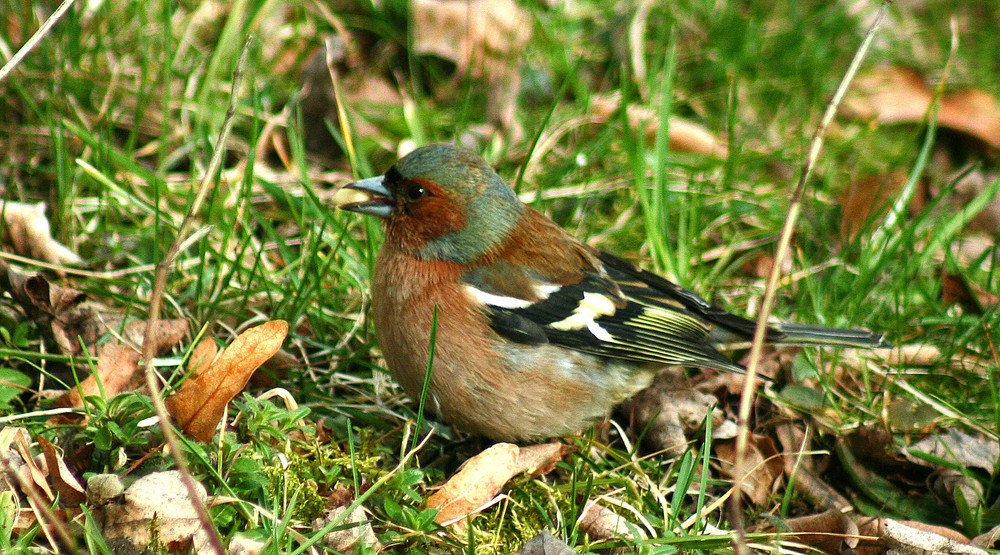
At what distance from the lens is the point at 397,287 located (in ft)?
10.2

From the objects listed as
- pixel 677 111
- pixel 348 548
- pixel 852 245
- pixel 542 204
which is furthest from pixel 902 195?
pixel 348 548

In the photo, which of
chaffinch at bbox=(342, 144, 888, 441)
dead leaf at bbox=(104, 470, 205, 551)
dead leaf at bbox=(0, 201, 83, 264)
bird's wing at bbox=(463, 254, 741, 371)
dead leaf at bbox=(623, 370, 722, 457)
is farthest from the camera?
dead leaf at bbox=(0, 201, 83, 264)

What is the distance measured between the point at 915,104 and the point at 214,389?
480 centimetres

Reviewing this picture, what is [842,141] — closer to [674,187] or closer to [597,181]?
[674,187]

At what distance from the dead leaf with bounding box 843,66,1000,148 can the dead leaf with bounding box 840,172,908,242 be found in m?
0.79

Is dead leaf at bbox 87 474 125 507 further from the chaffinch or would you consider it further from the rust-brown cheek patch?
the rust-brown cheek patch

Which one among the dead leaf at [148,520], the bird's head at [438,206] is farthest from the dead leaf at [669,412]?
the dead leaf at [148,520]

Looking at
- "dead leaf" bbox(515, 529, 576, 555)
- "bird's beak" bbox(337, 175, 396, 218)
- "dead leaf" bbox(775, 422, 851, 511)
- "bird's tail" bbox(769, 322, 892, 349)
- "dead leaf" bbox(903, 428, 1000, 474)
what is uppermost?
"bird's beak" bbox(337, 175, 396, 218)

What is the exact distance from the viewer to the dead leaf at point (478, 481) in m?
2.65

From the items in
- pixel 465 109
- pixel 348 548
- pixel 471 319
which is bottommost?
pixel 348 548

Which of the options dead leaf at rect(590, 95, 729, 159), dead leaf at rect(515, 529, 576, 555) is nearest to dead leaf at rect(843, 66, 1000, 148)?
dead leaf at rect(590, 95, 729, 159)

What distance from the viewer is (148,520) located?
2.28 m

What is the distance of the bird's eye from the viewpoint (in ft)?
10.8

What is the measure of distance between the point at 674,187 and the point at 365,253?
1675mm
